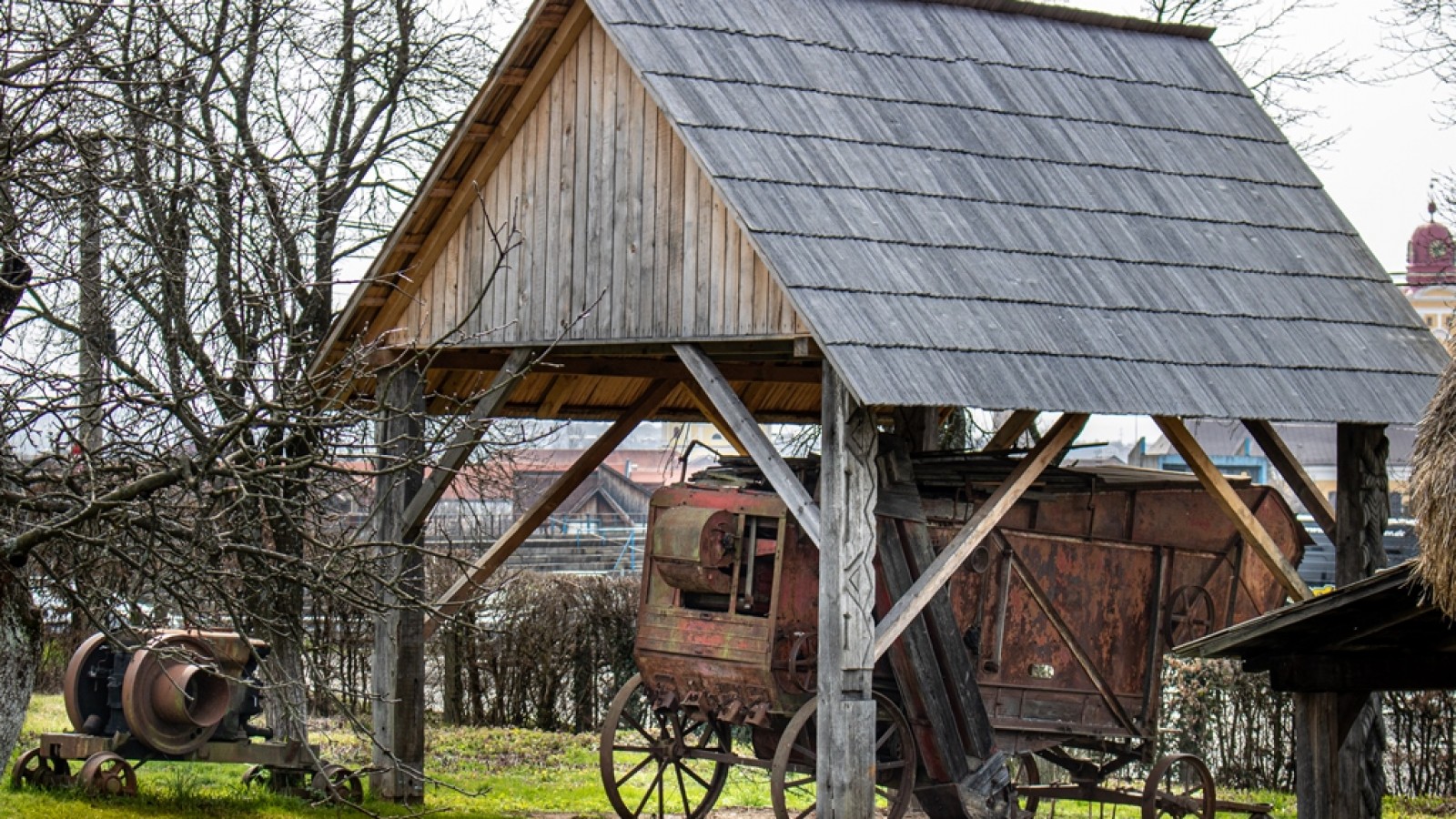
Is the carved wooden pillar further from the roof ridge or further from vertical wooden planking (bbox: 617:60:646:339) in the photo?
vertical wooden planking (bbox: 617:60:646:339)

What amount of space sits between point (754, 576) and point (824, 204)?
101 inches

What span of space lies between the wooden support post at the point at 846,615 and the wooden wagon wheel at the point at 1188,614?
3.62 metres

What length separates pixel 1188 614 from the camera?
44.5 ft

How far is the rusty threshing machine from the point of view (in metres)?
12.1

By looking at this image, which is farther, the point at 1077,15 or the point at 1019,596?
the point at 1077,15

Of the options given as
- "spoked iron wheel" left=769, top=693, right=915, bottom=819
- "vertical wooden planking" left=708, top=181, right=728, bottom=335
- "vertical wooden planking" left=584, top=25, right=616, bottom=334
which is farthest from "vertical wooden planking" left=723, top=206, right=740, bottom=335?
"spoked iron wheel" left=769, top=693, right=915, bottom=819

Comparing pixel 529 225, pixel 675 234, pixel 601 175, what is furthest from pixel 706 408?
pixel 675 234

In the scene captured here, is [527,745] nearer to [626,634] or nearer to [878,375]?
[626,634]

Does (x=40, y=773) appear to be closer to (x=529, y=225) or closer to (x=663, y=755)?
(x=663, y=755)

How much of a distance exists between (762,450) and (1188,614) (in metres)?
4.22

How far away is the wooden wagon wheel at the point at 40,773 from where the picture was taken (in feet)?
40.1

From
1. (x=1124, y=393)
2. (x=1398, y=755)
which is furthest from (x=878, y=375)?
(x=1398, y=755)

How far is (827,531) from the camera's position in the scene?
35.2 feet

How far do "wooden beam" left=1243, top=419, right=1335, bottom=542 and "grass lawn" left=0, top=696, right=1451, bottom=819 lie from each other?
10.0 ft
